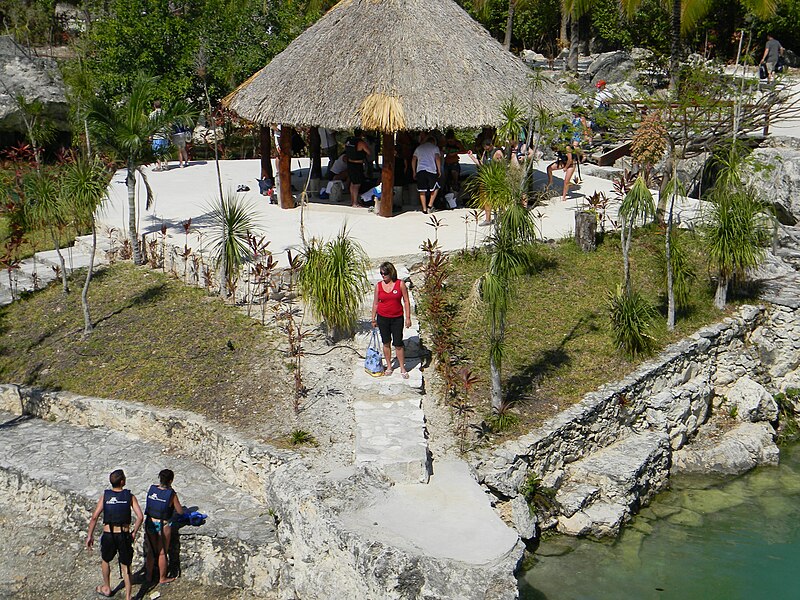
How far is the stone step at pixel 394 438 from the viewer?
9523mm

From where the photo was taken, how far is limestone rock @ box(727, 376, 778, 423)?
13.5 meters

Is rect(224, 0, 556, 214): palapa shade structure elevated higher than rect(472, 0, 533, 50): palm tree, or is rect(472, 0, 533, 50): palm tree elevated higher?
rect(472, 0, 533, 50): palm tree

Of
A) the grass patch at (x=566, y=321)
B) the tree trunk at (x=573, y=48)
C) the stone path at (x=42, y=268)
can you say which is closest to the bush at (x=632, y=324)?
the grass patch at (x=566, y=321)

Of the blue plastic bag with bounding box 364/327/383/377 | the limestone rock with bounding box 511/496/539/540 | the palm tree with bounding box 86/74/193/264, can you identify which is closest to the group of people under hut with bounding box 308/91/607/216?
the palm tree with bounding box 86/74/193/264

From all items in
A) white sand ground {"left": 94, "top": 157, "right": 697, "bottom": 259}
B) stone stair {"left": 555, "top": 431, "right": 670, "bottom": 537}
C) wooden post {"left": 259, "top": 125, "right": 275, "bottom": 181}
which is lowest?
stone stair {"left": 555, "top": 431, "right": 670, "bottom": 537}

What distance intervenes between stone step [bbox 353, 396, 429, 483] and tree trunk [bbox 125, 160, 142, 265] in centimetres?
628

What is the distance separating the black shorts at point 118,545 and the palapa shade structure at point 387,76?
8813 mm

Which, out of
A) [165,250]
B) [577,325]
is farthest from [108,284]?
[577,325]

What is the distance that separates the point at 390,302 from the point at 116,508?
3.90 meters

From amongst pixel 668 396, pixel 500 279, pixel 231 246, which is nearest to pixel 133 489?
pixel 231 246

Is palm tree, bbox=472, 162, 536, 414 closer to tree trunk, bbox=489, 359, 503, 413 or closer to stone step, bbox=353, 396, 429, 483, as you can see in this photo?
tree trunk, bbox=489, 359, 503, 413

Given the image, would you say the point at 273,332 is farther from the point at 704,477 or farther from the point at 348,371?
the point at 704,477

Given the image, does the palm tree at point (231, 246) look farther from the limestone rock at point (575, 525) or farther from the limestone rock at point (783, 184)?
the limestone rock at point (783, 184)

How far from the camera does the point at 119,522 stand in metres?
9.16
